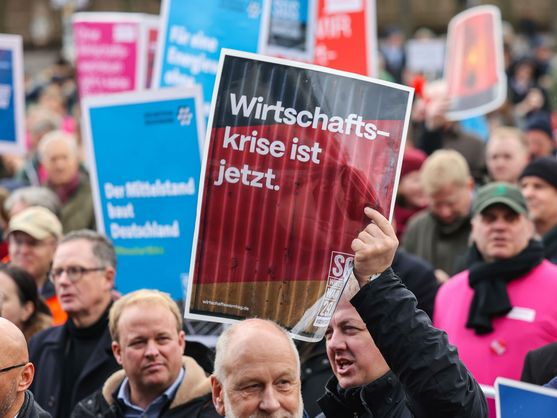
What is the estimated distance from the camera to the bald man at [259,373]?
4.11 m

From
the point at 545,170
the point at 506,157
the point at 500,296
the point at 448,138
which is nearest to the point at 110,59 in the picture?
the point at 448,138

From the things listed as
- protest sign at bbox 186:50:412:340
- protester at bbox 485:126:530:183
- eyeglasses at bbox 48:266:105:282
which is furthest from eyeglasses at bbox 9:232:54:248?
protest sign at bbox 186:50:412:340

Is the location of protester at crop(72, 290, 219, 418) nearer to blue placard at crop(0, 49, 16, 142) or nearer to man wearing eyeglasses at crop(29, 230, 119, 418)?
man wearing eyeglasses at crop(29, 230, 119, 418)

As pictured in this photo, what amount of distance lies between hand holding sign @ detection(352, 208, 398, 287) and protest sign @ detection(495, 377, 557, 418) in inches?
23.3

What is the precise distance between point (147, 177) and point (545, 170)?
90.2 inches

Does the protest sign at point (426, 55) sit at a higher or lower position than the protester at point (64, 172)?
higher

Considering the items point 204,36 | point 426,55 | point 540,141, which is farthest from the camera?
point 426,55

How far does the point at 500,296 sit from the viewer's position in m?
6.31

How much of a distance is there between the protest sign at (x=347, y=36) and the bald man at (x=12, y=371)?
15.3 feet

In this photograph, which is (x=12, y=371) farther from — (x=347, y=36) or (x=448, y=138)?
(x=448, y=138)

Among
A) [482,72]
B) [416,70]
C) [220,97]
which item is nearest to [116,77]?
[482,72]

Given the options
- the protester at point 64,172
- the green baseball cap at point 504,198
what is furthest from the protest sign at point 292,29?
the protester at point 64,172

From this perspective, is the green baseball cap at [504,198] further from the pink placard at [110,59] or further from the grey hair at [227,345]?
the pink placard at [110,59]

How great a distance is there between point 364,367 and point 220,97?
1.02m
